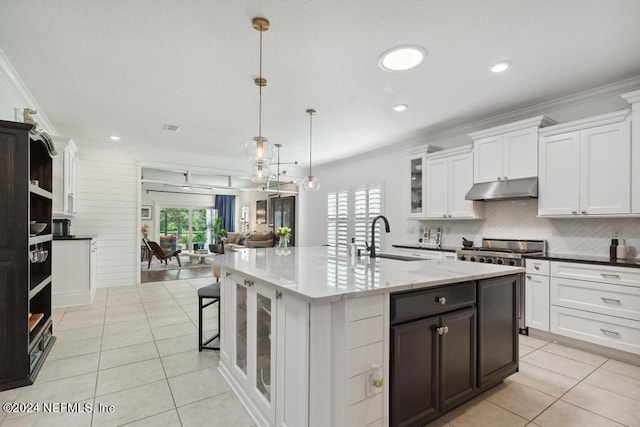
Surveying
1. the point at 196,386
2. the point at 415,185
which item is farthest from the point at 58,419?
the point at 415,185

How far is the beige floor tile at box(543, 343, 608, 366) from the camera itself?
270cm

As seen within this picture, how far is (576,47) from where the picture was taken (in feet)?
7.98

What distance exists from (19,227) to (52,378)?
1184 millimetres

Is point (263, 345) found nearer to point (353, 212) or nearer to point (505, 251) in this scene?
point (505, 251)

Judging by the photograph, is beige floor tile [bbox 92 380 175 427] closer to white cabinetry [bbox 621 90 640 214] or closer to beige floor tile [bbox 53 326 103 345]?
beige floor tile [bbox 53 326 103 345]

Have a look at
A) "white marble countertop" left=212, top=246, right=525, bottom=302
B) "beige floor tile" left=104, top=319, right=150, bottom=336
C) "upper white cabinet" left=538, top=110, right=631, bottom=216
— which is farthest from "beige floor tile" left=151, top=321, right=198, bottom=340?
"upper white cabinet" left=538, top=110, right=631, bottom=216

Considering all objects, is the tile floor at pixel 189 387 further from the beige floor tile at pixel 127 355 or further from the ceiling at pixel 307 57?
the ceiling at pixel 307 57

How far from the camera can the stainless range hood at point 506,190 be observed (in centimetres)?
337

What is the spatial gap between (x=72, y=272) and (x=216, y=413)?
12.5ft

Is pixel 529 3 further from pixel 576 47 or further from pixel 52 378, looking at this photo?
pixel 52 378

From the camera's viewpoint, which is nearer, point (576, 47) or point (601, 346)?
point (576, 47)

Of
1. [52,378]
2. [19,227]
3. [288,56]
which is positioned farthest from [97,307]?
[288,56]

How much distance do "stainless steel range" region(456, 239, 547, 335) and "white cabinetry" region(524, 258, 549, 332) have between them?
0.18ft

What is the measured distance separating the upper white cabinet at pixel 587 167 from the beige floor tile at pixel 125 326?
474 cm
